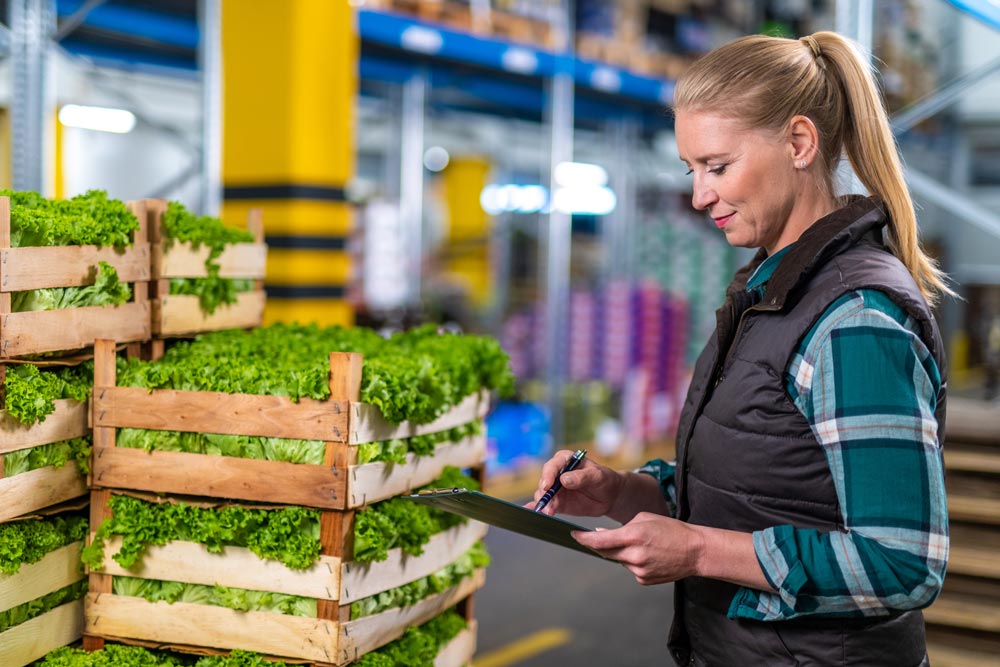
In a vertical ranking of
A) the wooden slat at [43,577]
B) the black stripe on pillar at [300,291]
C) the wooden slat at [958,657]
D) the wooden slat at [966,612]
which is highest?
the black stripe on pillar at [300,291]

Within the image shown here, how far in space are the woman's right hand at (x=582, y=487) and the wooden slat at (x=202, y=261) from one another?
1.07 meters

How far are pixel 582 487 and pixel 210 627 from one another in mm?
851

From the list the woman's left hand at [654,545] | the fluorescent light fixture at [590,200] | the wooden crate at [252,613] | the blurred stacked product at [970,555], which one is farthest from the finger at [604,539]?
the fluorescent light fixture at [590,200]

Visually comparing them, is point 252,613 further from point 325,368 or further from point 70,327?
point 70,327

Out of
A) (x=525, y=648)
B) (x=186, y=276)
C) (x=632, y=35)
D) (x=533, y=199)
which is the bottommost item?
(x=525, y=648)

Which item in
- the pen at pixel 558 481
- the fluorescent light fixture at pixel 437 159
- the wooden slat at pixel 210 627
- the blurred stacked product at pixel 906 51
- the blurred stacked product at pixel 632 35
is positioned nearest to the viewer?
the pen at pixel 558 481

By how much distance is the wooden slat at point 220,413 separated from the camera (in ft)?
7.14

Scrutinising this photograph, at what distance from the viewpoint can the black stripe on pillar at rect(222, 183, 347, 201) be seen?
588 cm

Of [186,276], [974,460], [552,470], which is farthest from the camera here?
[974,460]

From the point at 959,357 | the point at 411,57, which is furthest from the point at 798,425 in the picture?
the point at 959,357

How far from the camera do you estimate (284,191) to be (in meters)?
5.88

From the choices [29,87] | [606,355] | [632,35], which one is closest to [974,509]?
[29,87]

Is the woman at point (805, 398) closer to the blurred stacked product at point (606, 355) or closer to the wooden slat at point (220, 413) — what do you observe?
the wooden slat at point (220, 413)

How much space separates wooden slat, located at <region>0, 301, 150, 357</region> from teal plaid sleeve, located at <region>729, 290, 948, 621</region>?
1.47 meters
